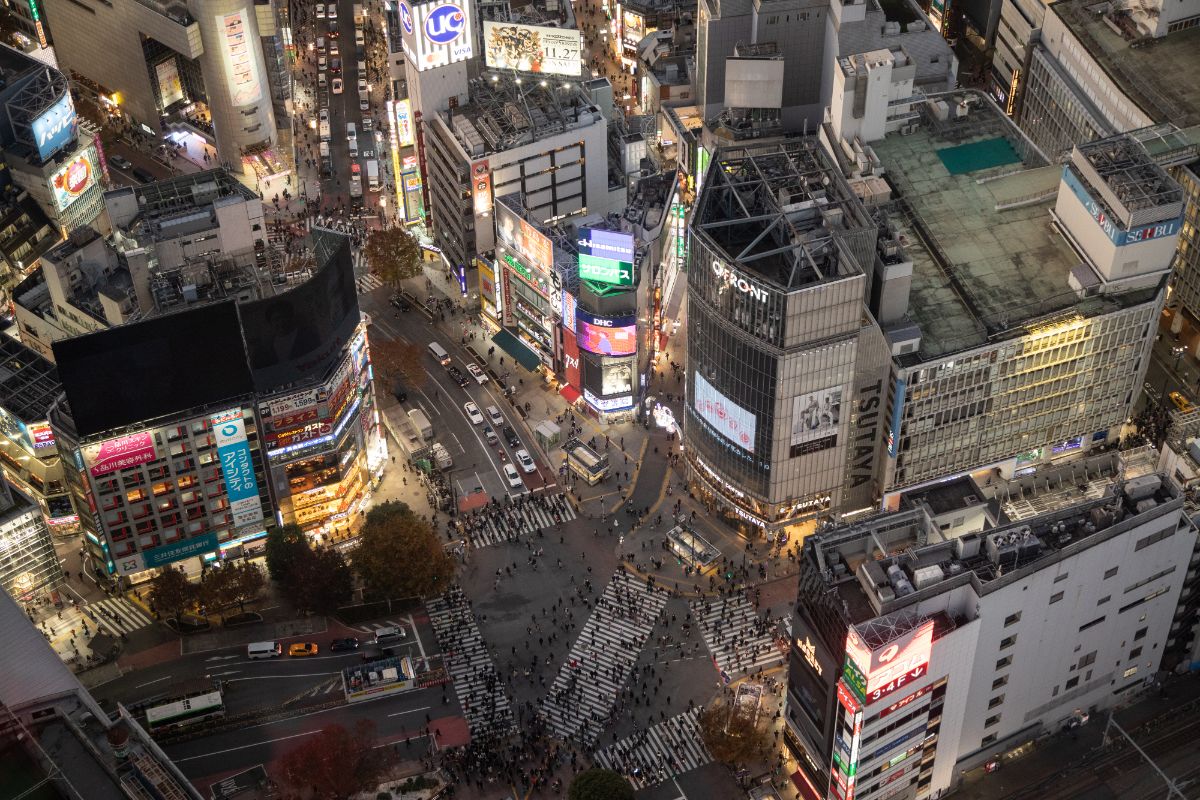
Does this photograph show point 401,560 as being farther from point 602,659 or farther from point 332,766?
point 332,766

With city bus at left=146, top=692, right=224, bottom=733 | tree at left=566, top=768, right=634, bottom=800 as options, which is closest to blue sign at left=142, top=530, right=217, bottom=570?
city bus at left=146, top=692, right=224, bottom=733

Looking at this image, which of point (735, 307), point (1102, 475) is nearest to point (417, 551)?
point (735, 307)

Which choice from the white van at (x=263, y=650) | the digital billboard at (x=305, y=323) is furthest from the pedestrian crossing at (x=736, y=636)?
the digital billboard at (x=305, y=323)

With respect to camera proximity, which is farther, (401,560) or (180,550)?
(180,550)

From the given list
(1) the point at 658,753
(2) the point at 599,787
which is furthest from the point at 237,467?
(1) the point at 658,753

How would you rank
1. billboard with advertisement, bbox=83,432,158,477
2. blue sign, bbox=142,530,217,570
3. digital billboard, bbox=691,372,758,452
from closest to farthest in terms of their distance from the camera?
billboard with advertisement, bbox=83,432,158,477 → digital billboard, bbox=691,372,758,452 → blue sign, bbox=142,530,217,570

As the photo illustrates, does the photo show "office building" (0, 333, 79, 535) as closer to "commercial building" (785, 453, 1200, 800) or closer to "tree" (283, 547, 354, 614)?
"tree" (283, 547, 354, 614)
